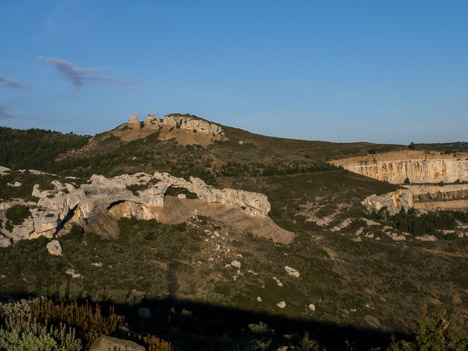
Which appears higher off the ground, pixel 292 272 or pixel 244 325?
pixel 292 272

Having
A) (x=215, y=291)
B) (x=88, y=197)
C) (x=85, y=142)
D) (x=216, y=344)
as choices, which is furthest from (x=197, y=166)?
(x=216, y=344)

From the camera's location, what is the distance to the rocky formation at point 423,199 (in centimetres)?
9681

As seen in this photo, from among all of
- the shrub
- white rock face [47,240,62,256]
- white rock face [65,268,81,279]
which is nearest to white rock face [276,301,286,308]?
white rock face [65,268,81,279]

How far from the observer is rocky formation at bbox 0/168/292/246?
3809 centimetres

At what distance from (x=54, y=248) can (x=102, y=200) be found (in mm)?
9830

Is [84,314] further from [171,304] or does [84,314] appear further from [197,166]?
[197,166]

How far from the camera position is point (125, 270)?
38.3 meters

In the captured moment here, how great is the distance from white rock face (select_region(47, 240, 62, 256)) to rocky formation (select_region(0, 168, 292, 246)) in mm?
1533

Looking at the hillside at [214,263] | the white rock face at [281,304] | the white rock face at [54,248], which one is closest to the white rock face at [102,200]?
the hillside at [214,263]

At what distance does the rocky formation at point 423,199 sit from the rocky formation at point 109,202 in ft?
151

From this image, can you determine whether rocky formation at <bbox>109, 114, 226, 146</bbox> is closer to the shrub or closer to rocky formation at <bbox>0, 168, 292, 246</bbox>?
rocky formation at <bbox>0, 168, 292, 246</bbox>

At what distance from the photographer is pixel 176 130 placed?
134625 mm

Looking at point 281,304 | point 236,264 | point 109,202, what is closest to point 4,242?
point 109,202

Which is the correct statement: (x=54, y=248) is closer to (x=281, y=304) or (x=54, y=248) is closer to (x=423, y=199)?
(x=281, y=304)
